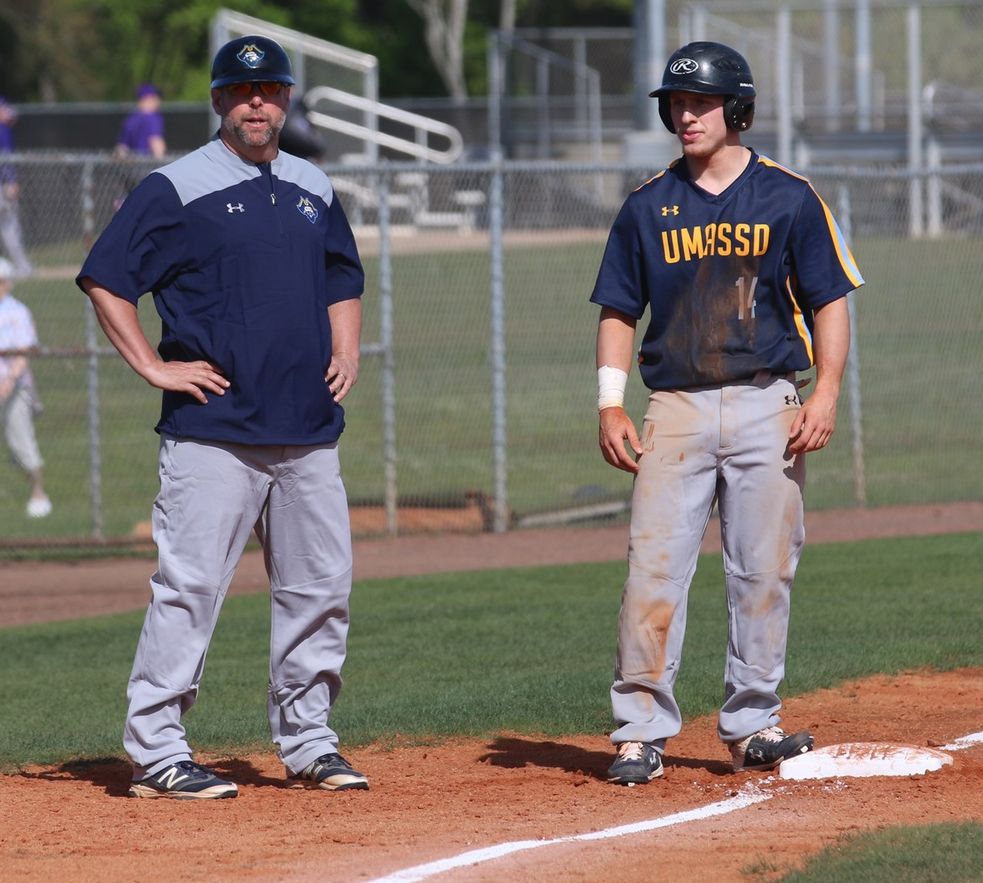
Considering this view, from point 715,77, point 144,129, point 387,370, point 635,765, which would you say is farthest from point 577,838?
point 144,129

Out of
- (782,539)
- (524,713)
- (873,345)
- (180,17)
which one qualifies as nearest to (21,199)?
(873,345)

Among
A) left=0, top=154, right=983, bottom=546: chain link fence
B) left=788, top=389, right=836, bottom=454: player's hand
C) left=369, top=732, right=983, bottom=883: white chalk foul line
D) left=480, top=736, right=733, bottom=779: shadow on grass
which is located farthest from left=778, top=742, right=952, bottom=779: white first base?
left=0, top=154, right=983, bottom=546: chain link fence

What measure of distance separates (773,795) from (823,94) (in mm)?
20898

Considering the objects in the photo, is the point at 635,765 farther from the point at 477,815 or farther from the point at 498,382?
the point at 498,382

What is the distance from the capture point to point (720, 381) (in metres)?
5.23

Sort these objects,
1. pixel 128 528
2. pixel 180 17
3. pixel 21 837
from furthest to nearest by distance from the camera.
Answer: pixel 180 17, pixel 128 528, pixel 21 837

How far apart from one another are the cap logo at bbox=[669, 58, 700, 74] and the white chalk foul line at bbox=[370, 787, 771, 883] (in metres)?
2.17

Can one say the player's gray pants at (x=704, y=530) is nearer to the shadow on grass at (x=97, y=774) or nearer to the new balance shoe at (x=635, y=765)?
the new balance shoe at (x=635, y=765)

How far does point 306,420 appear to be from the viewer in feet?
17.2

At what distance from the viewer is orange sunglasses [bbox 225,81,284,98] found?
5164mm

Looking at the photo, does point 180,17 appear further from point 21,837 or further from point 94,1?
point 21,837

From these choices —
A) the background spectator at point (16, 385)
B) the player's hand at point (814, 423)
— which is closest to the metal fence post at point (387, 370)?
the background spectator at point (16, 385)

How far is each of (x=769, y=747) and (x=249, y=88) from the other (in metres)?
2.58

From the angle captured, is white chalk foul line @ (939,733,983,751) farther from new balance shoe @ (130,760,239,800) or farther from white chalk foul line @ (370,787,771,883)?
new balance shoe @ (130,760,239,800)
